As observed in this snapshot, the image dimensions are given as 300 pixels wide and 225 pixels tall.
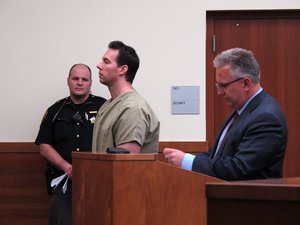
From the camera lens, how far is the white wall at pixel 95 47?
5.41m

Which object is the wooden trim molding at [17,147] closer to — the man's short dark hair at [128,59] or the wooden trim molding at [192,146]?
the wooden trim molding at [192,146]

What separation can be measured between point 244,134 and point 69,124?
247cm

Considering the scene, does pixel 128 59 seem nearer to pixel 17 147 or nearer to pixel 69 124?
pixel 69 124

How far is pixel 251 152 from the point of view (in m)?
2.75

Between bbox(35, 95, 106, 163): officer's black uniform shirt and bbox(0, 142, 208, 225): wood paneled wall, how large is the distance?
0.40 meters

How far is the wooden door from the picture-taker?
18.2ft

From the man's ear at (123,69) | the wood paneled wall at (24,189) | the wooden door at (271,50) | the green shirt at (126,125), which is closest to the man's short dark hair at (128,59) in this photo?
the man's ear at (123,69)

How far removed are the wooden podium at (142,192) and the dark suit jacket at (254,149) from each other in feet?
1.20

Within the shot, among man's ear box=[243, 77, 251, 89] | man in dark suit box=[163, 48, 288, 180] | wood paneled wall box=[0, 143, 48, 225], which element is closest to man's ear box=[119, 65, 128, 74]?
man in dark suit box=[163, 48, 288, 180]

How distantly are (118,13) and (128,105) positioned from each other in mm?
2456

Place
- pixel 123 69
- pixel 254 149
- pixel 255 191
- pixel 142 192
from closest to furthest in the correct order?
pixel 255 191
pixel 142 192
pixel 254 149
pixel 123 69

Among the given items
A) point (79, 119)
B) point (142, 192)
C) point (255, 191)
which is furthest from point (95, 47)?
point (255, 191)

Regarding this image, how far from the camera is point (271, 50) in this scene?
5574mm

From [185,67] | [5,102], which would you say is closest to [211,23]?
[185,67]
